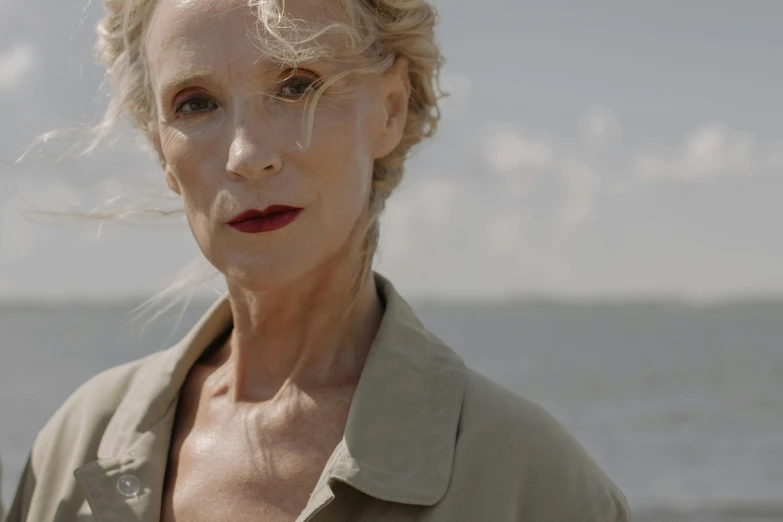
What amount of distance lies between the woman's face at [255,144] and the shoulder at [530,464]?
484 mm

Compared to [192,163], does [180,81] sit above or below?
above

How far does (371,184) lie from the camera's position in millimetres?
2551

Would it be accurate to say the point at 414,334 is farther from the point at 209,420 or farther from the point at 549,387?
the point at 549,387

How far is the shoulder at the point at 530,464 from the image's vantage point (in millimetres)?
2168

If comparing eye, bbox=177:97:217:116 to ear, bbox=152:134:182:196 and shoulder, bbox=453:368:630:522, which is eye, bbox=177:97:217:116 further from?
shoulder, bbox=453:368:630:522

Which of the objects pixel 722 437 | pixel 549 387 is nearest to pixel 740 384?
pixel 549 387

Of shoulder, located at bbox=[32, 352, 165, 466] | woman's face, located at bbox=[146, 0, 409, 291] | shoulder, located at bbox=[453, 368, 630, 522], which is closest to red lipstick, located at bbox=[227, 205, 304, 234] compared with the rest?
woman's face, located at bbox=[146, 0, 409, 291]

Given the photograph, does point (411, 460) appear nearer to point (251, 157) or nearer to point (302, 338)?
point (302, 338)

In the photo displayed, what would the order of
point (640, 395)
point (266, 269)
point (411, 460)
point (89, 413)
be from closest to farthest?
point (411, 460) < point (266, 269) < point (89, 413) < point (640, 395)

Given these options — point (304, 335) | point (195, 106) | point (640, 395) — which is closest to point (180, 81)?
point (195, 106)

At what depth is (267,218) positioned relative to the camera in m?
2.28

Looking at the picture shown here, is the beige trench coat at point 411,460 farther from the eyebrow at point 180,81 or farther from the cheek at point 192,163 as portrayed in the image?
the eyebrow at point 180,81

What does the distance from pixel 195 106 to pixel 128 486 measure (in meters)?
0.84

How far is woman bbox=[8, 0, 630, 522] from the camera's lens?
2.19 meters
